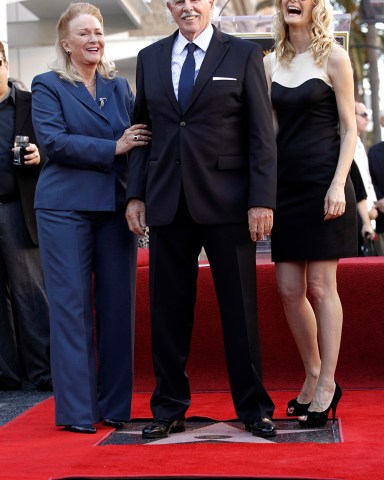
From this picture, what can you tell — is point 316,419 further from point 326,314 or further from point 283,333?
point 283,333

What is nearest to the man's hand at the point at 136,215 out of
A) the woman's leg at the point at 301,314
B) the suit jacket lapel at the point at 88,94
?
the suit jacket lapel at the point at 88,94

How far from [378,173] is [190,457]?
5.31 metres

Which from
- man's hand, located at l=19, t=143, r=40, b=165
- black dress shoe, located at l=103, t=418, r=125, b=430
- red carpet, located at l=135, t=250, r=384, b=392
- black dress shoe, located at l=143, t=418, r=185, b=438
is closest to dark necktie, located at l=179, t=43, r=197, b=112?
black dress shoe, located at l=143, t=418, r=185, b=438

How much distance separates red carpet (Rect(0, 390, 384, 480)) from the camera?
154 inches

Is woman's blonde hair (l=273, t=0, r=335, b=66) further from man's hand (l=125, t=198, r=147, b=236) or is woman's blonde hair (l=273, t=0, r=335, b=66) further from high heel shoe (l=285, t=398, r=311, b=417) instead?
high heel shoe (l=285, t=398, r=311, b=417)

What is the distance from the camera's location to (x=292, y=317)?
511 centimetres

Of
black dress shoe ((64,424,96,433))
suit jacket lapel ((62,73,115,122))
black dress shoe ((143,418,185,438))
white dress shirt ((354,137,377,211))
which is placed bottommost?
black dress shoe ((64,424,96,433))

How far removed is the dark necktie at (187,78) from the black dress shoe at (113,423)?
4.84ft

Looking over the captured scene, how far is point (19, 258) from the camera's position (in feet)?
21.9

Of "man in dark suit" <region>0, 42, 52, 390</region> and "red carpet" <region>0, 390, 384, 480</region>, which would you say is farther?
"man in dark suit" <region>0, 42, 52, 390</region>

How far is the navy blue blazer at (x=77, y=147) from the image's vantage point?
504 cm

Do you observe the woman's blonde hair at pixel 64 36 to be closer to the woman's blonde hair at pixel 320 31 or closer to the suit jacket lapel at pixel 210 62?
the suit jacket lapel at pixel 210 62

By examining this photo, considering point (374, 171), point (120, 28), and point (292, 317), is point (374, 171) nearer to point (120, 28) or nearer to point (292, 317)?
point (292, 317)

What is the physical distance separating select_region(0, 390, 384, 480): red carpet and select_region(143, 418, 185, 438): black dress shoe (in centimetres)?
19
